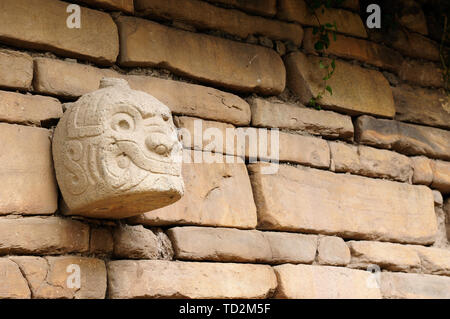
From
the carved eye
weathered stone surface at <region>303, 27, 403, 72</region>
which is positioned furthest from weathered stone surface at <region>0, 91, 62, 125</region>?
weathered stone surface at <region>303, 27, 403, 72</region>

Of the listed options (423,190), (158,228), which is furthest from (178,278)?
(423,190)

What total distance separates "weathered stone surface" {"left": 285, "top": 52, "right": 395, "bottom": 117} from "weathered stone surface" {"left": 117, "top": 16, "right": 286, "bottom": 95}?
5.0 inches

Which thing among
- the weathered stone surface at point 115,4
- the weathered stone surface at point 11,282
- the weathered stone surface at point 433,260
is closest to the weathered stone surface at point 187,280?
the weathered stone surface at point 11,282

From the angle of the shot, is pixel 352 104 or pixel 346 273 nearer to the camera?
pixel 346 273

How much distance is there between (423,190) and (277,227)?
127 centimetres

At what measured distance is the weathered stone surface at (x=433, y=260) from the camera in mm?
4934

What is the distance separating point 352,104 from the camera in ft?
16.3

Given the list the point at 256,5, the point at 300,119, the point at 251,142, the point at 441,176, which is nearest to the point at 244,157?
the point at 251,142

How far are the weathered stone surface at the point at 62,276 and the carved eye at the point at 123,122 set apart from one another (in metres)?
0.66

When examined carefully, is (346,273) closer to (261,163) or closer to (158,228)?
(261,163)

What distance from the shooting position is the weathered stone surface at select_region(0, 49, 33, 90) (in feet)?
12.1

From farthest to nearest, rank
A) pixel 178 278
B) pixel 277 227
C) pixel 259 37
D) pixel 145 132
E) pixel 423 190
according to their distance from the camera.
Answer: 1. pixel 423 190
2. pixel 259 37
3. pixel 277 227
4. pixel 178 278
5. pixel 145 132

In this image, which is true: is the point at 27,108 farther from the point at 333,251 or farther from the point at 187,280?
the point at 333,251

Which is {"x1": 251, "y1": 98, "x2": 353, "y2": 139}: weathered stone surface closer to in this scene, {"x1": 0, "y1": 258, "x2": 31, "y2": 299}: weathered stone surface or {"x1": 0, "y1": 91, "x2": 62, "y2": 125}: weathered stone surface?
{"x1": 0, "y1": 91, "x2": 62, "y2": 125}: weathered stone surface
